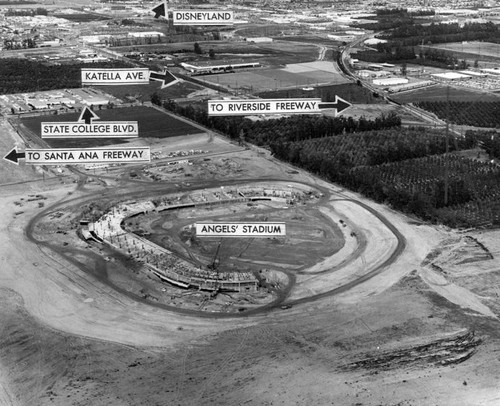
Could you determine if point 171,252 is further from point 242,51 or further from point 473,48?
point 473,48

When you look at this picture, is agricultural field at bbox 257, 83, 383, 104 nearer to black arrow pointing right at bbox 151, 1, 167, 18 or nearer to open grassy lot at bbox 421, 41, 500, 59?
open grassy lot at bbox 421, 41, 500, 59

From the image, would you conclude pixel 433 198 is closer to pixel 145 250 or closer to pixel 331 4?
pixel 145 250

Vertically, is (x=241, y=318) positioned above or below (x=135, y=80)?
below

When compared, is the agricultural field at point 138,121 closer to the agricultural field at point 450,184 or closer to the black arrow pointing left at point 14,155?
the agricultural field at point 450,184

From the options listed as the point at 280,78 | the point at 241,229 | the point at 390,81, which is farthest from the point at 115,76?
the point at 390,81

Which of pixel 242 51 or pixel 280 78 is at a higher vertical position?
pixel 242 51

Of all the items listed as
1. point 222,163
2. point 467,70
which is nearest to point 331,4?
point 467,70
